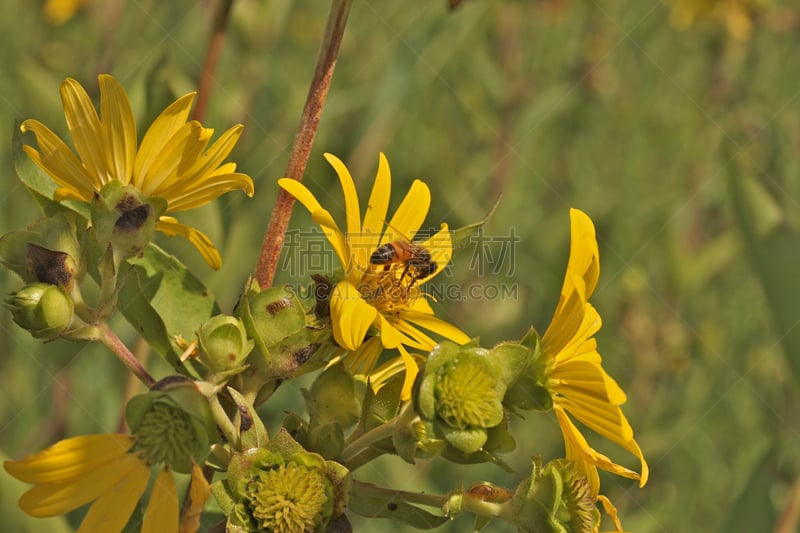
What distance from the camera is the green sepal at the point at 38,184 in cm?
114

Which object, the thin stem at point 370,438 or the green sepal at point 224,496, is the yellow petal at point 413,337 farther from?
the green sepal at point 224,496

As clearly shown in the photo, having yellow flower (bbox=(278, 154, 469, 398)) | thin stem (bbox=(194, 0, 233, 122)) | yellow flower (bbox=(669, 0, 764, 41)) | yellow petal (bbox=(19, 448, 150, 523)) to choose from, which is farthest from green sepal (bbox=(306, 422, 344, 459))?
yellow flower (bbox=(669, 0, 764, 41))

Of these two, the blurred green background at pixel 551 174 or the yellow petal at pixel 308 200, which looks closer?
the yellow petal at pixel 308 200

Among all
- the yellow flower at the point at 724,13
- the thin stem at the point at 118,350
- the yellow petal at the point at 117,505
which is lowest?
the yellow petal at the point at 117,505

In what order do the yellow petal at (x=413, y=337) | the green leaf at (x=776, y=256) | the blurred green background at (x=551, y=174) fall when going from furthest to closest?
the blurred green background at (x=551, y=174), the green leaf at (x=776, y=256), the yellow petal at (x=413, y=337)

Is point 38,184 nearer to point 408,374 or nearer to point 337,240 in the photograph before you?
point 337,240

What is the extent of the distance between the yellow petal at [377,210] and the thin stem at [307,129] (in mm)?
161

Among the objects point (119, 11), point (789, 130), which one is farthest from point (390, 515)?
point (789, 130)

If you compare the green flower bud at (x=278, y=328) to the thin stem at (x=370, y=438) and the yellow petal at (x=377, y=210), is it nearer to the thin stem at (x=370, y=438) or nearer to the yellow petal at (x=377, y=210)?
the thin stem at (x=370, y=438)

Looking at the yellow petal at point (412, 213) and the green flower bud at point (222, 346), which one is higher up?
the yellow petal at point (412, 213)

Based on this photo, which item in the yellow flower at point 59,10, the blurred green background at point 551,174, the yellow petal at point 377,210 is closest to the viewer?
the yellow petal at point 377,210

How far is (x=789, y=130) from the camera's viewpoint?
406cm

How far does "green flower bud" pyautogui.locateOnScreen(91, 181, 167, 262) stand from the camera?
1091 mm

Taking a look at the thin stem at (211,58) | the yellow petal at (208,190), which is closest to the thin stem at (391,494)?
the yellow petal at (208,190)
